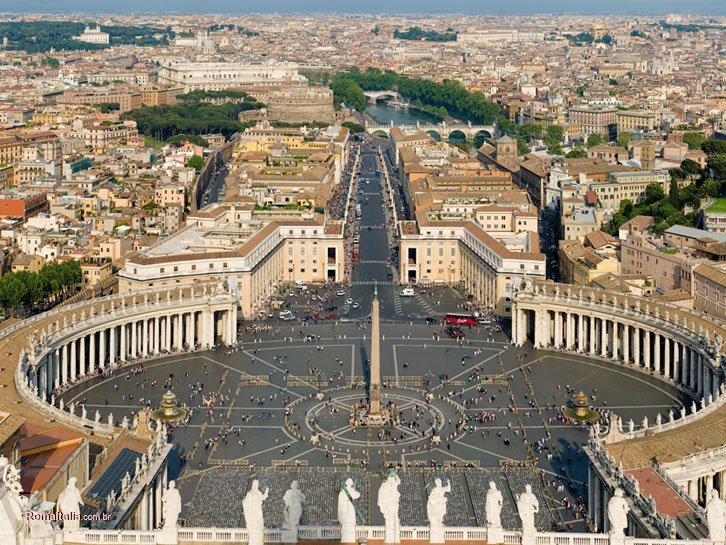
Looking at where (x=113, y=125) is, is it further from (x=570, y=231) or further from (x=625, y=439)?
(x=625, y=439)

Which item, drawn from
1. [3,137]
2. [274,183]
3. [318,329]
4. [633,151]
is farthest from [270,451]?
[3,137]

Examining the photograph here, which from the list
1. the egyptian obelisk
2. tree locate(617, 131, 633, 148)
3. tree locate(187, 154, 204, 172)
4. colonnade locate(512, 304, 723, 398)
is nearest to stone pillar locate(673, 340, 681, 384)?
colonnade locate(512, 304, 723, 398)

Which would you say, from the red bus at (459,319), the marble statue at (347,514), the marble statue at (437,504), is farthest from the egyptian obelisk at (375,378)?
the marble statue at (347,514)

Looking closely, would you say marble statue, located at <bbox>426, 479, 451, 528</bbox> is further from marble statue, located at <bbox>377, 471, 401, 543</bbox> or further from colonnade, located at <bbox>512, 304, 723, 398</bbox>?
colonnade, located at <bbox>512, 304, 723, 398</bbox>

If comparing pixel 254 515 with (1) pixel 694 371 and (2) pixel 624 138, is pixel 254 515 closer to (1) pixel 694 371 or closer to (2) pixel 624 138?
(1) pixel 694 371

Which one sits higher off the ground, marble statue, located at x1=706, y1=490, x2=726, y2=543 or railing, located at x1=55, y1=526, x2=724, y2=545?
marble statue, located at x1=706, y1=490, x2=726, y2=543

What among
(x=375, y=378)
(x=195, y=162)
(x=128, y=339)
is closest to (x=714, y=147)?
(x=195, y=162)

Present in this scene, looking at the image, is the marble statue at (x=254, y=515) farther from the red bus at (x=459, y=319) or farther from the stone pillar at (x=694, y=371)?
the red bus at (x=459, y=319)
